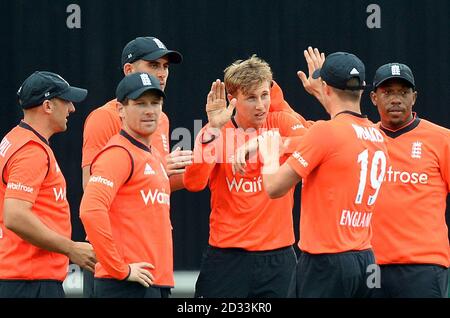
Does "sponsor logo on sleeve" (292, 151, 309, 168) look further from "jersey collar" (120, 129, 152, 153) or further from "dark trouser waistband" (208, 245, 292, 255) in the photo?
"dark trouser waistband" (208, 245, 292, 255)

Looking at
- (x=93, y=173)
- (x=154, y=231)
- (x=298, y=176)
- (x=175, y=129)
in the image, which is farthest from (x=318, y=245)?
(x=175, y=129)

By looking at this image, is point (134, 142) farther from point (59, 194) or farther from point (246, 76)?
point (246, 76)

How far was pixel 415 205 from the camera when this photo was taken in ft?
18.0

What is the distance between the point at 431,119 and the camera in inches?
299

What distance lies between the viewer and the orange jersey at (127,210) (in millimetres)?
4633

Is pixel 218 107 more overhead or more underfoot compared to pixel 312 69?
more underfoot

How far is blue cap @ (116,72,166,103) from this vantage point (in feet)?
16.2

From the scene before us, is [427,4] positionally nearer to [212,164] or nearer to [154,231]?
[212,164]

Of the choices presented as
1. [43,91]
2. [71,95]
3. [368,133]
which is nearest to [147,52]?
[71,95]

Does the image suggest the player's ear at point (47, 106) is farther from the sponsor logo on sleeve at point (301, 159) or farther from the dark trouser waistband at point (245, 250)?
the sponsor logo on sleeve at point (301, 159)

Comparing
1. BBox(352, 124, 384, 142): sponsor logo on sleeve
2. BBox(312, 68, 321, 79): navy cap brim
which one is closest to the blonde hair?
BBox(312, 68, 321, 79): navy cap brim

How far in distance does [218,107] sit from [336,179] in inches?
36.1

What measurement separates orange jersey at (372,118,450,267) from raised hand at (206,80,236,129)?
2.90 feet

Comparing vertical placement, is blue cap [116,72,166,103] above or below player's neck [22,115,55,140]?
above
